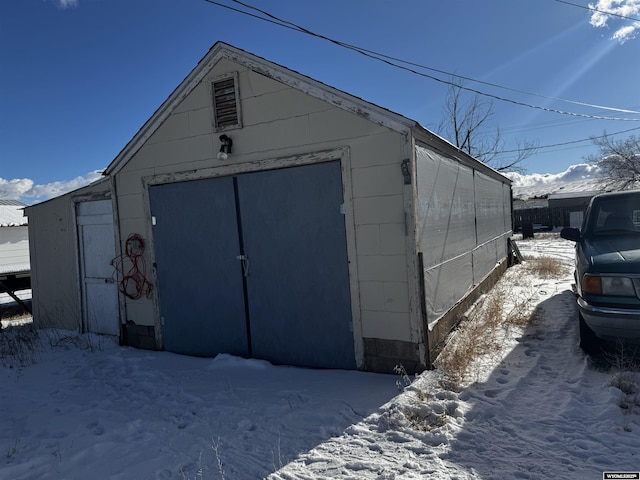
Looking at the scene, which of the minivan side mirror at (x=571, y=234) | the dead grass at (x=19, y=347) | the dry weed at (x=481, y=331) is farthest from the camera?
the dead grass at (x=19, y=347)

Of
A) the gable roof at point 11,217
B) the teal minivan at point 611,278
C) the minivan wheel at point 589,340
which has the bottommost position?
the minivan wheel at point 589,340

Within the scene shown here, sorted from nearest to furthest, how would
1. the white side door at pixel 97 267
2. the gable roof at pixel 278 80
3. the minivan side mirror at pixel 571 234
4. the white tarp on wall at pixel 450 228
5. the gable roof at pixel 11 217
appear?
the gable roof at pixel 278 80 → the white tarp on wall at pixel 450 228 → the minivan side mirror at pixel 571 234 → the white side door at pixel 97 267 → the gable roof at pixel 11 217

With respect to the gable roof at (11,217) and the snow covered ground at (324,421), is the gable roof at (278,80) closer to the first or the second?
the snow covered ground at (324,421)

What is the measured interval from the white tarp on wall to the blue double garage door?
1006 mm

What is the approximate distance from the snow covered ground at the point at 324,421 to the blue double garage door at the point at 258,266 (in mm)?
410

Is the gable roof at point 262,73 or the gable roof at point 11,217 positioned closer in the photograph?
the gable roof at point 262,73

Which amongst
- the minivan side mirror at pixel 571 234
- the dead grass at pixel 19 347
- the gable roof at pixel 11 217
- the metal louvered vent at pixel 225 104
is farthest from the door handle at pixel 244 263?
the gable roof at pixel 11 217

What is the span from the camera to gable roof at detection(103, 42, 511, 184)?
15.0ft

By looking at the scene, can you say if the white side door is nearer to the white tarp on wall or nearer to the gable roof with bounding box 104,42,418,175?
the gable roof with bounding box 104,42,418,175

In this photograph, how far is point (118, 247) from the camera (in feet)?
21.5

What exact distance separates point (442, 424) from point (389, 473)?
0.83 m

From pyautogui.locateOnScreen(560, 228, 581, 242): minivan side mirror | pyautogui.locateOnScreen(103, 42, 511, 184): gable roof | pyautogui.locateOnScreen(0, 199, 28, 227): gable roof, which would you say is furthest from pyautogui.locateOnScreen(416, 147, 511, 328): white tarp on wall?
pyautogui.locateOnScreen(0, 199, 28, 227): gable roof

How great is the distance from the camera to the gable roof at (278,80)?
4582mm

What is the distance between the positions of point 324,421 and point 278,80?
13.2 ft
